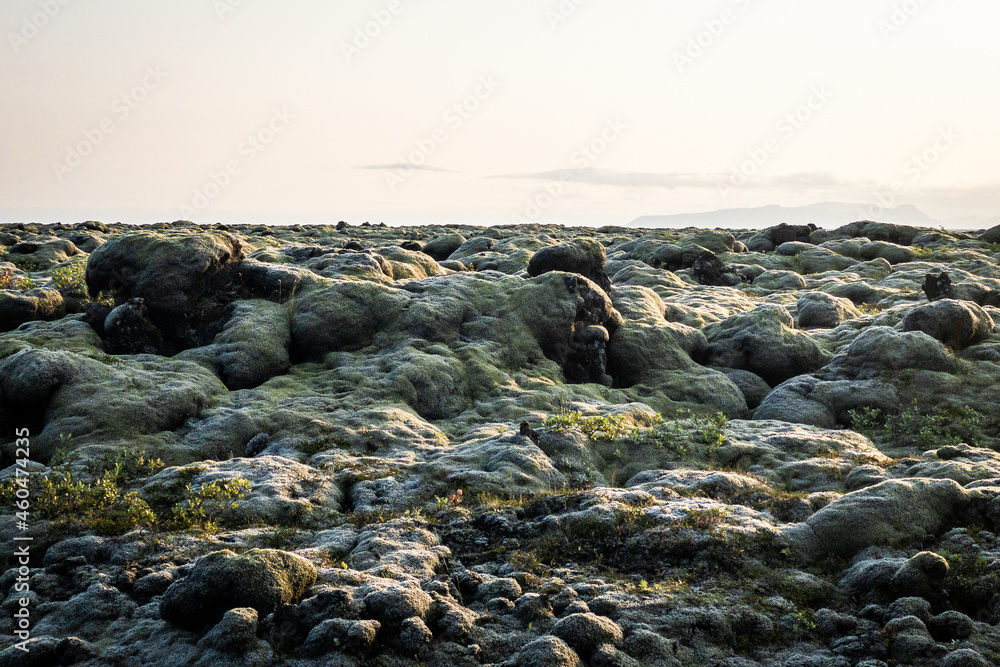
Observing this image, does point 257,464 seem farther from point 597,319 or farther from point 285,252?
point 285,252

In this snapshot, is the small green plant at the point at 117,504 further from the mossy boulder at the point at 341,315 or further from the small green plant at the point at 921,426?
the small green plant at the point at 921,426

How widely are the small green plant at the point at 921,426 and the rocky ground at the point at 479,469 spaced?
0.33ft

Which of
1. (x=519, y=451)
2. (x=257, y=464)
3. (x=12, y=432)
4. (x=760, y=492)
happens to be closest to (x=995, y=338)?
(x=760, y=492)

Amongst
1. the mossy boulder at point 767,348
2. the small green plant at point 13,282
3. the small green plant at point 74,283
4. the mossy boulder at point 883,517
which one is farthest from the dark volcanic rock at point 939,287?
the small green plant at point 13,282

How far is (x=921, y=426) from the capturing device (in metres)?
20.6

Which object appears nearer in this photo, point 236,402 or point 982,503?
point 982,503

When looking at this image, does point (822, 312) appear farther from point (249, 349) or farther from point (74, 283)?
point (74, 283)

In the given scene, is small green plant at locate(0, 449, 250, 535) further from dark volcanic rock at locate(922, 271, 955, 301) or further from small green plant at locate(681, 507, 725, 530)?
dark volcanic rock at locate(922, 271, 955, 301)

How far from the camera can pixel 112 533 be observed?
41.6 feet

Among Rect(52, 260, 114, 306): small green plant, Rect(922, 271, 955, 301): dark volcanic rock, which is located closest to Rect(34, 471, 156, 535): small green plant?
Rect(52, 260, 114, 306): small green plant

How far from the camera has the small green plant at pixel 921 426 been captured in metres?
19.9

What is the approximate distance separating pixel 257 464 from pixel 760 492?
11.4 metres

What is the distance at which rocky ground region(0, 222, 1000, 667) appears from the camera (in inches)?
395

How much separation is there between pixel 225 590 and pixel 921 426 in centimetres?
1991
